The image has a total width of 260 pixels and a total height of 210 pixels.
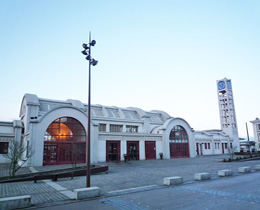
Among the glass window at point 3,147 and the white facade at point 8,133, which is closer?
the glass window at point 3,147

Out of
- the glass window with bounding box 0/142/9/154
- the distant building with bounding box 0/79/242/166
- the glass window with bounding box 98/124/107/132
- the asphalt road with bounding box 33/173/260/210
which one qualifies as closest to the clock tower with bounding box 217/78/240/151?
the distant building with bounding box 0/79/242/166

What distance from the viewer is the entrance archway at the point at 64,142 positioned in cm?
2532

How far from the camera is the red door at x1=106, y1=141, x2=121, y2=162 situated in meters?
29.2

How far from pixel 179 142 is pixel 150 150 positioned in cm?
738

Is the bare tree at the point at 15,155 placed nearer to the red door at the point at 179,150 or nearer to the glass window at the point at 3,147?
the glass window at the point at 3,147

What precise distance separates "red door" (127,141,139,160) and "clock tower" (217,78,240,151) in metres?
34.0

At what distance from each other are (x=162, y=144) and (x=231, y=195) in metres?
26.7

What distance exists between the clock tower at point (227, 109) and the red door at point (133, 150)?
112ft

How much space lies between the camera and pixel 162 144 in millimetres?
35531

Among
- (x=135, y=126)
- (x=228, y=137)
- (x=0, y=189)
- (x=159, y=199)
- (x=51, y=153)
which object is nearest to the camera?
(x=159, y=199)

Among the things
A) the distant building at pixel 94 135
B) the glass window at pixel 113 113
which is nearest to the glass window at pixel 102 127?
the distant building at pixel 94 135

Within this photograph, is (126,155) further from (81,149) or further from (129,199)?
(129,199)

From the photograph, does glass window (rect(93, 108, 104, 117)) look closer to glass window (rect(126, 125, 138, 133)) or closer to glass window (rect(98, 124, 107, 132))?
glass window (rect(98, 124, 107, 132))

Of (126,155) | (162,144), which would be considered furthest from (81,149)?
(162,144)
